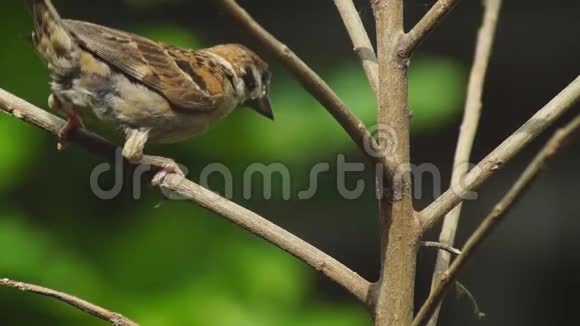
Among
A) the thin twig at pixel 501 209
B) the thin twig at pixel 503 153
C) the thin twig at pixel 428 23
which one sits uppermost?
the thin twig at pixel 428 23

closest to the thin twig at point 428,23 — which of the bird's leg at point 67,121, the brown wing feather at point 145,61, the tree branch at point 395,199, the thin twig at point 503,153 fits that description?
the tree branch at point 395,199

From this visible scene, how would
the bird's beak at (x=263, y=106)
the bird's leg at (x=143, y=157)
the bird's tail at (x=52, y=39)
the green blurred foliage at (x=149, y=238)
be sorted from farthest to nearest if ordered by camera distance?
the bird's beak at (x=263, y=106)
the green blurred foliage at (x=149, y=238)
the bird's tail at (x=52, y=39)
the bird's leg at (x=143, y=157)

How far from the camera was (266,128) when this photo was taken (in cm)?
229

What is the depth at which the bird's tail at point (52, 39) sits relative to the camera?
1790mm

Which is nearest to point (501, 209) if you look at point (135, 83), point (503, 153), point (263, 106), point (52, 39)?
point (503, 153)

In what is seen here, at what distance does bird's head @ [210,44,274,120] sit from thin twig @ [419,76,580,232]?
47.1 inches

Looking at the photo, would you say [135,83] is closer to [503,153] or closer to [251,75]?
[251,75]

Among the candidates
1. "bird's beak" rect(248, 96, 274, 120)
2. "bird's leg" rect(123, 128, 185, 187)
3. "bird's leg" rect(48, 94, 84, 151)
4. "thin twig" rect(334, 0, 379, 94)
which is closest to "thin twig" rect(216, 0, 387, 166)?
"thin twig" rect(334, 0, 379, 94)

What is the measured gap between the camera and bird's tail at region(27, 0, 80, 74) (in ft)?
5.87

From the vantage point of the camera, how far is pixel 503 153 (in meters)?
1.06

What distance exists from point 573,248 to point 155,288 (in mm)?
1917

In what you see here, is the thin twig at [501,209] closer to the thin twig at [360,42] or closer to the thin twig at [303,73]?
the thin twig at [303,73]

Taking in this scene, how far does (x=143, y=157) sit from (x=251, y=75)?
0.59 meters

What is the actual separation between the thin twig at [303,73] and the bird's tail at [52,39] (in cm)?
92
